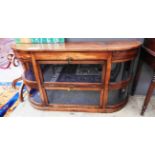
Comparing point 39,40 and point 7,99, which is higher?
point 39,40

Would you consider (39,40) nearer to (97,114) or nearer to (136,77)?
(97,114)

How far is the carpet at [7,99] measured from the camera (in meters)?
1.43

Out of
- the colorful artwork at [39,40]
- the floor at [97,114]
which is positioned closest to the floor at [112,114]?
the floor at [97,114]

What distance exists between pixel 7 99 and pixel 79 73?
107 centimetres

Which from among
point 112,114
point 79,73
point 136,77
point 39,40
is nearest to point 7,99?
point 39,40

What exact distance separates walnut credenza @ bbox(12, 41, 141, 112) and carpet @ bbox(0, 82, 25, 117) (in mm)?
266

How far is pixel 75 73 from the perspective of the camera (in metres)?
1.28

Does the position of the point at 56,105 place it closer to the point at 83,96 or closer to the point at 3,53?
the point at 83,96

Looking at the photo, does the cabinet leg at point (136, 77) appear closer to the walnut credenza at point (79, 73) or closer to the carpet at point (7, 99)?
the walnut credenza at point (79, 73)

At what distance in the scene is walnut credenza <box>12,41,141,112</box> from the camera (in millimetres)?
1043

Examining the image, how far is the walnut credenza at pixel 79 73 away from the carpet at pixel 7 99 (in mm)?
266

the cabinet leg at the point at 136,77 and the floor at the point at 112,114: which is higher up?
the cabinet leg at the point at 136,77

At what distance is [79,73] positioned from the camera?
127 centimetres
